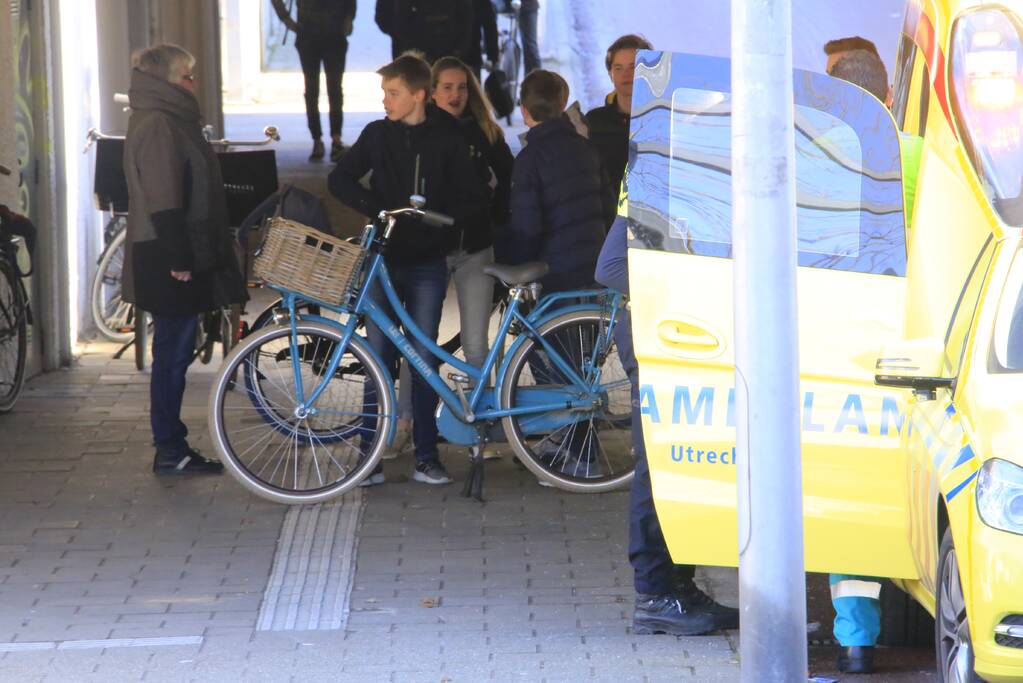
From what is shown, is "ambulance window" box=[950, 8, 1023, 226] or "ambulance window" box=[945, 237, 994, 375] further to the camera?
"ambulance window" box=[950, 8, 1023, 226]

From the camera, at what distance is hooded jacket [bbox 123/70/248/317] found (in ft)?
23.7

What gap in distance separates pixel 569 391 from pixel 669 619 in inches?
72.3

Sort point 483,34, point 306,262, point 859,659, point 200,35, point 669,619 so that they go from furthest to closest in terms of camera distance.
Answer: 1. point 483,34
2. point 200,35
3. point 306,262
4. point 669,619
5. point 859,659

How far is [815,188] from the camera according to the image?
498cm

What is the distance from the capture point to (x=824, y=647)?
536cm

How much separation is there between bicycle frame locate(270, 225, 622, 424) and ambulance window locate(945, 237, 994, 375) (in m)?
2.42

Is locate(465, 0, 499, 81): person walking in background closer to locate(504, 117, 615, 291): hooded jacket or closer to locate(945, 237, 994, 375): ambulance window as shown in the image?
locate(504, 117, 615, 291): hooded jacket

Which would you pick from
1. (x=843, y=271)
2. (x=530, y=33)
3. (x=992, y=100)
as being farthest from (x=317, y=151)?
(x=992, y=100)

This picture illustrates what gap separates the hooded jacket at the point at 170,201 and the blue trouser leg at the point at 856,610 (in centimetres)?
352

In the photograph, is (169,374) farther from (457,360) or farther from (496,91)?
(496,91)

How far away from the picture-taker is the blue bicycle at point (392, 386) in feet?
22.5

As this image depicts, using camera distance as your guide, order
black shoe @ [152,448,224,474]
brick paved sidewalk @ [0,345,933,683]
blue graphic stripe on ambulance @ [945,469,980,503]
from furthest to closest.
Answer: black shoe @ [152,448,224,474] < brick paved sidewalk @ [0,345,933,683] < blue graphic stripe on ambulance @ [945,469,980,503]

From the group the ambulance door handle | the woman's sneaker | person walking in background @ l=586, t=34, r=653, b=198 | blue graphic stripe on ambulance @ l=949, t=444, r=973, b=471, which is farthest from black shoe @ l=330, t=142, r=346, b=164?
blue graphic stripe on ambulance @ l=949, t=444, r=973, b=471

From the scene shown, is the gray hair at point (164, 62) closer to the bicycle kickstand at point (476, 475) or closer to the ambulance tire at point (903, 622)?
the bicycle kickstand at point (476, 475)
